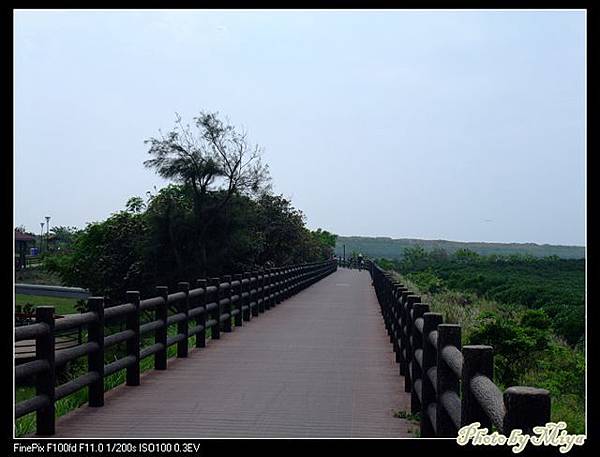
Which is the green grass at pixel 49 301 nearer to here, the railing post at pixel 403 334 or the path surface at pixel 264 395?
the path surface at pixel 264 395

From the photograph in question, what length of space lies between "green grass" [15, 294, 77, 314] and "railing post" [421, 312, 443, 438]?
1519 inches

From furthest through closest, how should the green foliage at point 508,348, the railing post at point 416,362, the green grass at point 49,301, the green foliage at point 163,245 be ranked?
the green grass at point 49,301 → the green foliage at point 163,245 → the green foliage at point 508,348 → the railing post at point 416,362

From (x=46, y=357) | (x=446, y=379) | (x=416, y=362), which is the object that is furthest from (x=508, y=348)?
(x=46, y=357)

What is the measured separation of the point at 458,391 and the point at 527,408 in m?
2.48

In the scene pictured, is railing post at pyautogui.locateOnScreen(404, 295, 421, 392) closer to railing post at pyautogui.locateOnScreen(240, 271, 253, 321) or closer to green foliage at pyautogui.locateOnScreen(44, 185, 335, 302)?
railing post at pyautogui.locateOnScreen(240, 271, 253, 321)

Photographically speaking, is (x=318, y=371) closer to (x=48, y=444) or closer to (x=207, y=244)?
(x=48, y=444)

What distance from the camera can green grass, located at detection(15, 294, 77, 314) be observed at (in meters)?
45.6

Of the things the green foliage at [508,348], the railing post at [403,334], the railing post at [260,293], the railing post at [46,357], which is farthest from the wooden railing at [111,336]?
the green foliage at [508,348]

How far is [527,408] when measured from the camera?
3.70 meters

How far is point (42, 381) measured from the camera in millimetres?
7352

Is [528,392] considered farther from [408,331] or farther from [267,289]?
[267,289]

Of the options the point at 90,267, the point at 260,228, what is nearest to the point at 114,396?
the point at 90,267

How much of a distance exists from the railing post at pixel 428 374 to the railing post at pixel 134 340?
3.86m

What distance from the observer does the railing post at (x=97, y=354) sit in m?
8.62
